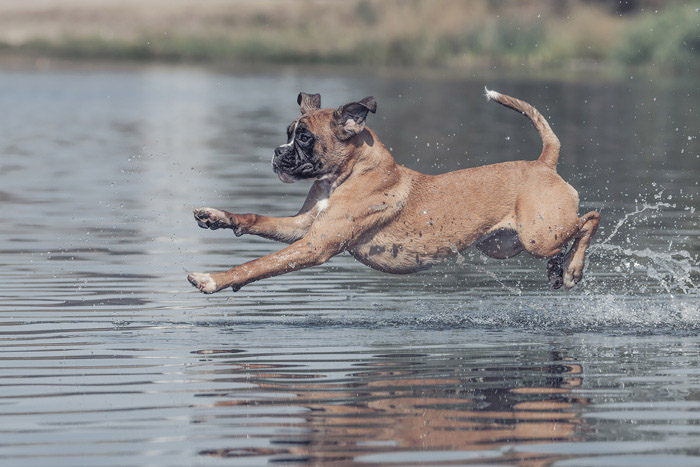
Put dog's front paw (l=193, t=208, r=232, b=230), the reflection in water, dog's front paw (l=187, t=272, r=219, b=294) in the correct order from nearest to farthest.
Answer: the reflection in water, dog's front paw (l=187, t=272, r=219, b=294), dog's front paw (l=193, t=208, r=232, b=230)

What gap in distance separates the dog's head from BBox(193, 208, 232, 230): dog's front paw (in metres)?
0.51

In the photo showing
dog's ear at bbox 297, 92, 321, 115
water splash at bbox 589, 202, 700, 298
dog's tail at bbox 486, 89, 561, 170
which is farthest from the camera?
water splash at bbox 589, 202, 700, 298

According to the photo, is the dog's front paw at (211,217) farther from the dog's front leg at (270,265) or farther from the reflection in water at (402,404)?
the reflection in water at (402,404)

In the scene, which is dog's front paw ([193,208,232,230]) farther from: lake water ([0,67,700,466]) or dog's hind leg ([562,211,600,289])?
dog's hind leg ([562,211,600,289])

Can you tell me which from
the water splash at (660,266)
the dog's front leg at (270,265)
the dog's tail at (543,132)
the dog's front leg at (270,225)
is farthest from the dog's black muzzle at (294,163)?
the water splash at (660,266)

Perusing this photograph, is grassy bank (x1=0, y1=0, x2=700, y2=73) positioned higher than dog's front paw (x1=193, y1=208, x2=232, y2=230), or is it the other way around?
dog's front paw (x1=193, y1=208, x2=232, y2=230)

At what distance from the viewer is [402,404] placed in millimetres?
7941

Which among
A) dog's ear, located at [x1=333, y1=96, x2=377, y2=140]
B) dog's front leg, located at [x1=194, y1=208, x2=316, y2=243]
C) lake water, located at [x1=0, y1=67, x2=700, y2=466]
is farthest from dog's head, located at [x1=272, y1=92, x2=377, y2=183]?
lake water, located at [x1=0, y1=67, x2=700, y2=466]

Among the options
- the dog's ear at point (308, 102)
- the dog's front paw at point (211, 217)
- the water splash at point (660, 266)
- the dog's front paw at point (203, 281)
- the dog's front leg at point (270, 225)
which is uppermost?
the dog's ear at point (308, 102)

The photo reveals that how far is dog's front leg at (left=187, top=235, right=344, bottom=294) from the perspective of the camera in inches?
387

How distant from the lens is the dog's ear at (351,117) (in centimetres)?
1030

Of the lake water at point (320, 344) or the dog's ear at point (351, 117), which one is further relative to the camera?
the dog's ear at point (351, 117)

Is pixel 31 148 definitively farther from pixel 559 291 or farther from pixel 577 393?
pixel 577 393

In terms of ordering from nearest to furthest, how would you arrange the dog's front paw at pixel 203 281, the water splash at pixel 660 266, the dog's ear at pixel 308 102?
the dog's front paw at pixel 203 281 → the dog's ear at pixel 308 102 → the water splash at pixel 660 266
